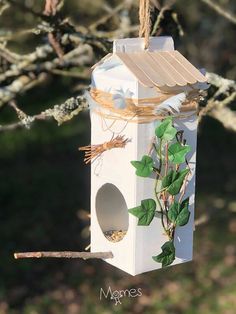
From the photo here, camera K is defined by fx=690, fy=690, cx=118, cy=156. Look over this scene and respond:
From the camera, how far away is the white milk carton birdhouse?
1.29 meters

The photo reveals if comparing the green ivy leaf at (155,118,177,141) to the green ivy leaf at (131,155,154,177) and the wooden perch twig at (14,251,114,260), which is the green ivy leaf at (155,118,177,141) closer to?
the green ivy leaf at (131,155,154,177)

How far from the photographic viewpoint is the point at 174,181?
52.3 inches

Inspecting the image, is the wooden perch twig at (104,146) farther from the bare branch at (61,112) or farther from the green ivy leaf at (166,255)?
the green ivy leaf at (166,255)

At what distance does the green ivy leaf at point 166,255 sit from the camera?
1.34 metres

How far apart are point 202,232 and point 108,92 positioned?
445cm

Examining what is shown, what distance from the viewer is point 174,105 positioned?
1290 millimetres

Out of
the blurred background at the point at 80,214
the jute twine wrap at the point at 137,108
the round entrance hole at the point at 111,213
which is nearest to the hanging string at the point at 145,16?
the jute twine wrap at the point at 137,108

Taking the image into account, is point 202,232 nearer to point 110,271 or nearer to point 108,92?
point 110,271

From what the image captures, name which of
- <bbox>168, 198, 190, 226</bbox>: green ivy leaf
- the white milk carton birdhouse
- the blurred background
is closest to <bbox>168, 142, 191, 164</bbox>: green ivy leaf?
the white milk carton birdhouse

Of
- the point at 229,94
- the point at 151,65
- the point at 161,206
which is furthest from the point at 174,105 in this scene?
the point at 229,94

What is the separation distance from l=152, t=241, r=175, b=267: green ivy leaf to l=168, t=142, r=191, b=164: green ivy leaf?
0.17 meters

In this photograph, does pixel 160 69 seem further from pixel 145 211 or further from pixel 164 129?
pixel 145 211

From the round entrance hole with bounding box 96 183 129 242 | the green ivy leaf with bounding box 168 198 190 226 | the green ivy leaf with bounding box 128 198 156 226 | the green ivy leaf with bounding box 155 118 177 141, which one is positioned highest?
the green ivy leaf with bounding box 155 118 177 141

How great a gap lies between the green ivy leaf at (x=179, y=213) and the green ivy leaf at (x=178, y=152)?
0.11 meters
